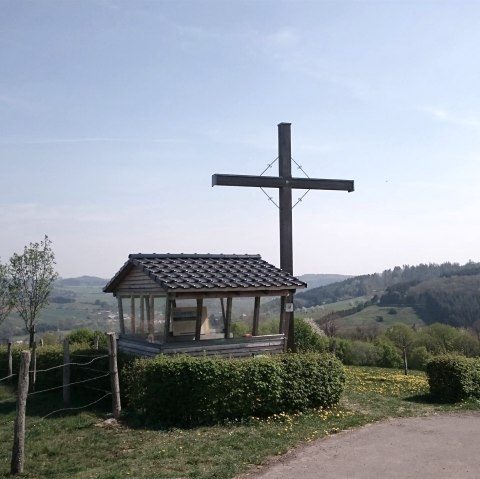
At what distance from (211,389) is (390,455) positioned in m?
3.93

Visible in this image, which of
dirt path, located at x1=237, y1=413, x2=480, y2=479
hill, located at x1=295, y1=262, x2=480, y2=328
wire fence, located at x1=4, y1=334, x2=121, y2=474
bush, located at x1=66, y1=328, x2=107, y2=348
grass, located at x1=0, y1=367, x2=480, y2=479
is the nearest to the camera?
dirt path, located at x1=237, y1=413, x2=480, y2=479

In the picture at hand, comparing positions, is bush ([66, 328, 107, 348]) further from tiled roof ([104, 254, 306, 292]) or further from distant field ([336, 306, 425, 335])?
distant field ([336, 306, 425, 335])

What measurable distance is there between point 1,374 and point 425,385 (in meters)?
14.5

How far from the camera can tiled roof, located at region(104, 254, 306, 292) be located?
15.3 metres

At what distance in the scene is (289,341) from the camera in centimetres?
1709

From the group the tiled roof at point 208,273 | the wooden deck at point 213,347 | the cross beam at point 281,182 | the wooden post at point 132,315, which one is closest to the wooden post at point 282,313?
the wooden deck at point 213,347

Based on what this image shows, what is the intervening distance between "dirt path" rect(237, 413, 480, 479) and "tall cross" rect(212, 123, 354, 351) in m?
5.58

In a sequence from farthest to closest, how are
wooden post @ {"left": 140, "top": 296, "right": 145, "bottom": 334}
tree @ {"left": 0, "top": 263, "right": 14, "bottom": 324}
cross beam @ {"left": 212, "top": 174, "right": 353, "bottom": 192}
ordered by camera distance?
1. tree @ {"left": 0, "top": 263, "right": 14, "bottom": 324}
2. cross beam @ {"left": 212, "top": 174, "right": 353, "bottom": 192}
3. wooden post @ {"left": 140, "top": 296, "right": 145, "bottom": 334}

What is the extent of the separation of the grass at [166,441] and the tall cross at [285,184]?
4177 mm

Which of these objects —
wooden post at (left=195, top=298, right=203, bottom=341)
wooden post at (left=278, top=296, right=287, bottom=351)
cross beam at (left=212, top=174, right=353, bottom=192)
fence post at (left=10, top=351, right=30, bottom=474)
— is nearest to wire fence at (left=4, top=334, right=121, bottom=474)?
fence post at (left=10, top=351, right=30, bottom=474)

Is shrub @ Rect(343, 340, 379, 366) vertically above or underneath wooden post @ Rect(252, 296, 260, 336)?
underneath

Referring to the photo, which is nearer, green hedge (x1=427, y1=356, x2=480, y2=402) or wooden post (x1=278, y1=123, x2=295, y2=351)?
green hedge (x1=427, y1=356, x2=480, y2=402)

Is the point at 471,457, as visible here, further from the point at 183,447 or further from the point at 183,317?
the point at 183,317

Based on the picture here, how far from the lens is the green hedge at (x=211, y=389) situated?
12.3m
